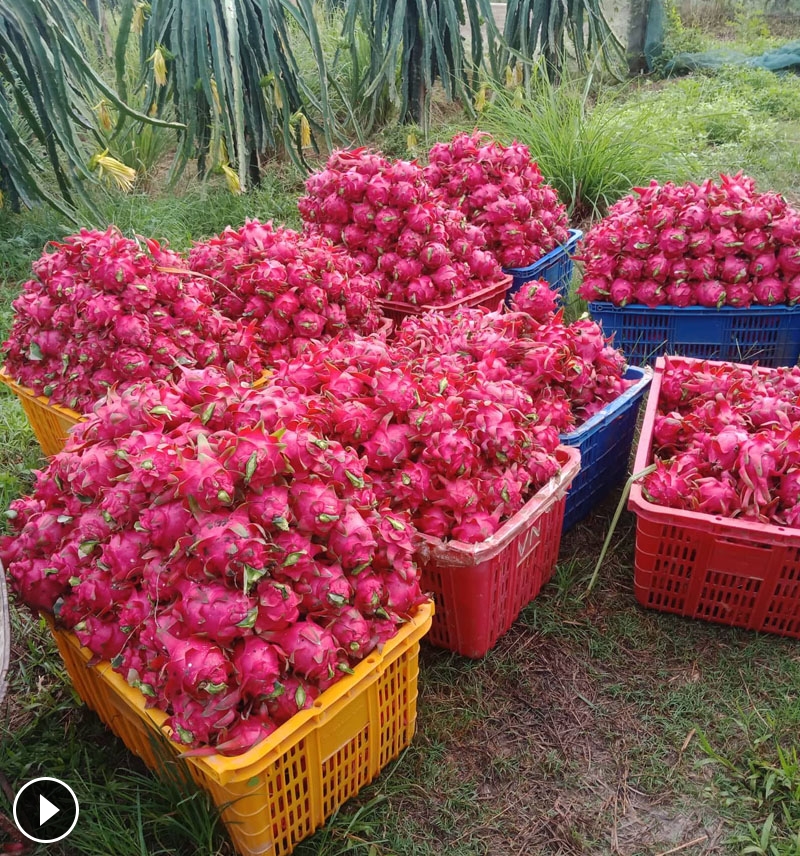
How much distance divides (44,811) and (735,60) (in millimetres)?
8791

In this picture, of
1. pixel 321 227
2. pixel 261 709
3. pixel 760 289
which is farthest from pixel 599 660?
pixel 321 227

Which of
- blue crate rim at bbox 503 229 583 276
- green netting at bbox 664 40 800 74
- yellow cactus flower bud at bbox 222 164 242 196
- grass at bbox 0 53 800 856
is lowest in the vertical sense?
grass at bbox 0 53 800 856

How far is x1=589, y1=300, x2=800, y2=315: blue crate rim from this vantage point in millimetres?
2998

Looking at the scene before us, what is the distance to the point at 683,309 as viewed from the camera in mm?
3057

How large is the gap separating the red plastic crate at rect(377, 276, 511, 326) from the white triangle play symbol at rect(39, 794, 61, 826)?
1883 millimetres

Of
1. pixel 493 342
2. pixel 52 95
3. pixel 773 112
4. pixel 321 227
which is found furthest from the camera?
pixel 773 112

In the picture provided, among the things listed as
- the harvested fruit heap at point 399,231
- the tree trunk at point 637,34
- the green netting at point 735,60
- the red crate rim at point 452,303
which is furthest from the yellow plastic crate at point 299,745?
the tree trunk at point 637,34

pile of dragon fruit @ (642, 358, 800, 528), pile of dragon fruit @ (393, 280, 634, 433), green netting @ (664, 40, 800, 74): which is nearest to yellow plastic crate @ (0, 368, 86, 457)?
pile of dragon fruit @ (393, 280, 634, 433)

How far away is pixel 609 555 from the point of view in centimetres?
243

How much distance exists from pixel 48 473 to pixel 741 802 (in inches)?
69.1

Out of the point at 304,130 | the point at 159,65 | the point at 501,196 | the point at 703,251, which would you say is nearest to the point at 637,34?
the point at 304,130

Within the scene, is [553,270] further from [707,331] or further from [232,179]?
[232,179]

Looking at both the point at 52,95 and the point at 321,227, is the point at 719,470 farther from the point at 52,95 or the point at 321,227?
the point at 52,95

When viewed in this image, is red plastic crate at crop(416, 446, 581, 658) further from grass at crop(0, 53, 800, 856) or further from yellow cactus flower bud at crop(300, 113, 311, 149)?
yellow cactus flower bud at crop(300, 113, 311, 149)
